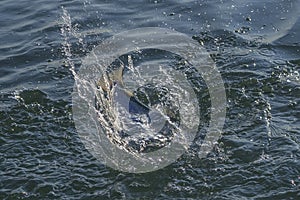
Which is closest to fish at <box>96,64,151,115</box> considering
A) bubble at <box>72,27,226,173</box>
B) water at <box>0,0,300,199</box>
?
bubble at <box>72,27,226,173</box>

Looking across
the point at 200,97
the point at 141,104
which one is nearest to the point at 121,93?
the point at 141,104

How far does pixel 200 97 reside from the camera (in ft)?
26.8

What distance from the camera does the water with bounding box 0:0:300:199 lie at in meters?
6.49

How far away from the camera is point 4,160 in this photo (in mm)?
7008

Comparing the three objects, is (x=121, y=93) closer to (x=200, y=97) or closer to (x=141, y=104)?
(x=141, y=104)

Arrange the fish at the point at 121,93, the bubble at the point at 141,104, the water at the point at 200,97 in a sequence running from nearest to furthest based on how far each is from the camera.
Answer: the water at the point at 200,97
the bubble at the point at 141,104
the fish at the point at 121,93

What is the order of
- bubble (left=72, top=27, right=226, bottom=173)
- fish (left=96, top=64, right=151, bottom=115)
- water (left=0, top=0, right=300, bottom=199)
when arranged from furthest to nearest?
fish (left=96, top=64, right=151, bottom=115) < bubble (left=72, top=27, right=226, bottom=173) < water (left=0, top=0, right=300, bottom=199)

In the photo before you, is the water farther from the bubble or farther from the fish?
the fish

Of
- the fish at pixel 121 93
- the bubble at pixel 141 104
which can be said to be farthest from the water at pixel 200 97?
the fish at pixel 121 93

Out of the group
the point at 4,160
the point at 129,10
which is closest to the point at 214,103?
the point at 4,160

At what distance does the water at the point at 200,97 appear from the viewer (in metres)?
6.49

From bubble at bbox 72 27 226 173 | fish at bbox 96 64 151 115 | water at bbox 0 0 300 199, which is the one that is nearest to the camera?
water at bbox 0 0 300 199

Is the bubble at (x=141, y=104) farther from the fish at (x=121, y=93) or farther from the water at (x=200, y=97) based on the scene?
the water at (x=200, y=97)

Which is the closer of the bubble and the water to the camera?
the water
